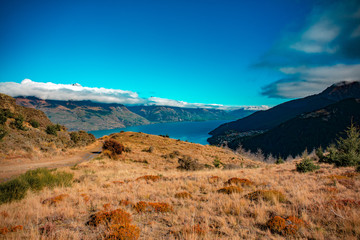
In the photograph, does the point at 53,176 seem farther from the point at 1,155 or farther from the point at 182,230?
the point at 1,155

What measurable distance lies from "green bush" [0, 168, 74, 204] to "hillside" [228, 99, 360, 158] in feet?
407

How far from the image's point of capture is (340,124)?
449 feet

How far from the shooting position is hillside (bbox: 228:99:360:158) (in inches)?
4973

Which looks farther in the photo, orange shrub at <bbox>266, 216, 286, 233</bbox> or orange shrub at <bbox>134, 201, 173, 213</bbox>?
orange shrub at <bbox>134, 201, 173, 213</bbox>

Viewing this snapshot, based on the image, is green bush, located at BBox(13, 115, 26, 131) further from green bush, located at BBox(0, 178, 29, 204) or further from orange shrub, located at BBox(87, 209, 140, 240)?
orange shrub, located at BBox(87, 209, 140, 240)

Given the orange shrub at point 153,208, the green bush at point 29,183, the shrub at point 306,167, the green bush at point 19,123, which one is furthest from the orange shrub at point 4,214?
the green bush at point 19,123

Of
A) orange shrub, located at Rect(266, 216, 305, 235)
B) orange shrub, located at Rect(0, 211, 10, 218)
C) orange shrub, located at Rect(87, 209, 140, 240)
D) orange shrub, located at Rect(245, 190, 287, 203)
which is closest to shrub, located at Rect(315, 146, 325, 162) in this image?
orange shrub, located at Rect(245, 190, 287, 203)

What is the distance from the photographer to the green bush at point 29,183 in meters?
7.91

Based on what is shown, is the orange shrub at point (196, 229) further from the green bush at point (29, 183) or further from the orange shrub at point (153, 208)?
the green bush at point (29, 183)

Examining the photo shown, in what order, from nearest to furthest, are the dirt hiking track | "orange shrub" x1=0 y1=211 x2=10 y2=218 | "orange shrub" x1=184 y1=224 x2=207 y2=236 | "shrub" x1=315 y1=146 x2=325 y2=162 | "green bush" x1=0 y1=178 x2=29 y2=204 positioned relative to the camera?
"orange shrub" x1=184 y1=224 x2=207 y2=236, "orange shrub" x1=0 y1=211 x2=10 y2=218, "green bush" x1=0 y1=178 x2=29 y2=204, the dirt hiking track, "shrub" x1=315 y1=146 x2=325 y2=162

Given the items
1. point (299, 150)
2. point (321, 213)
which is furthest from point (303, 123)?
point (321, 213)

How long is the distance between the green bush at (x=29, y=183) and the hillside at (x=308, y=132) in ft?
407

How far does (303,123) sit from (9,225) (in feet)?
642

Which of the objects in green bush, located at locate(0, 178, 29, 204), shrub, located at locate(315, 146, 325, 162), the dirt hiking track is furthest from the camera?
shrub, located at locate(315, 146, 325, 162)
